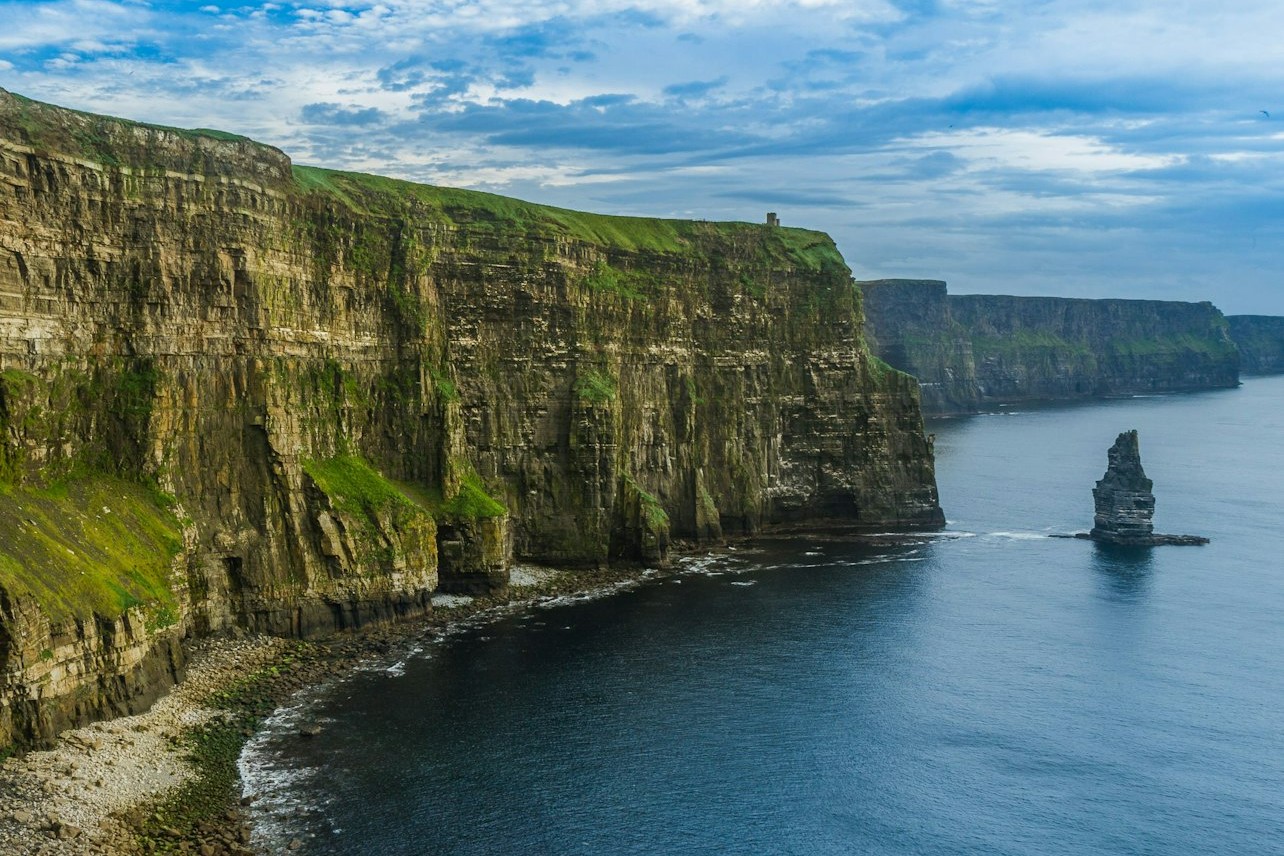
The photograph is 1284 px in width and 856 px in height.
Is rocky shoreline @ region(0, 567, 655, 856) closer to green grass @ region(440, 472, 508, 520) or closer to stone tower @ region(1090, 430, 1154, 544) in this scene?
green grass @ region(440, 472, 508, 520)

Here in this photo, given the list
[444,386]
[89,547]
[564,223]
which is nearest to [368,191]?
[444,386]

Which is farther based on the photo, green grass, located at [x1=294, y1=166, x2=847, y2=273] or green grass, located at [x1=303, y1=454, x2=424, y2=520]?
green grass, located at [x1=294, y1=166, x2=847, y2=273]

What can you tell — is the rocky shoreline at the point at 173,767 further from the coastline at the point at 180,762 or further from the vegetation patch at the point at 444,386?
the vegetation patch at the point at 444,386

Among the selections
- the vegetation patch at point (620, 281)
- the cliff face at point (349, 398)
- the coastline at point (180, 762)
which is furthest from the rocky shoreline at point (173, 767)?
A: the vegetation patch at point (620, 281)

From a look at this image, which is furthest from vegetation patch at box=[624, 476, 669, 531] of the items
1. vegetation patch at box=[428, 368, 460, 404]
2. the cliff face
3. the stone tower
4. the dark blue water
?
the stone tower

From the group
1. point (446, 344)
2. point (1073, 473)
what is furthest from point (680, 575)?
point (1073, 473)
